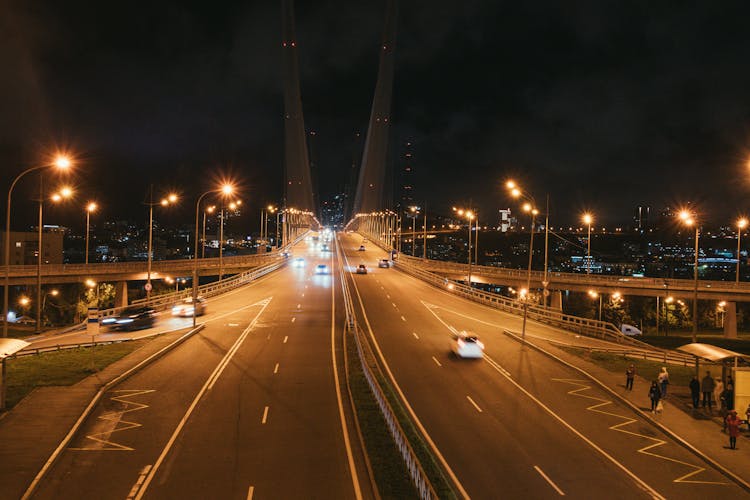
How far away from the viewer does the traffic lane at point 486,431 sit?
48.2 feet

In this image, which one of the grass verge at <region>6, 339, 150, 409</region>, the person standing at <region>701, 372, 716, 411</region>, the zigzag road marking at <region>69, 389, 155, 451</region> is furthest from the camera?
the person standing at <region>701, 372, 716, 411</region>

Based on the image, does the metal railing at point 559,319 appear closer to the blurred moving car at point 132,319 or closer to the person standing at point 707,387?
the person standing at point 707,387

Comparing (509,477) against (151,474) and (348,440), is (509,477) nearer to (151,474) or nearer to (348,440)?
(348,440)

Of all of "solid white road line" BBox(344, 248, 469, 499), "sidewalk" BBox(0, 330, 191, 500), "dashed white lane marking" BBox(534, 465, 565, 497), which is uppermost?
Result: "sidewalk" BBox(0, 330, 191, 500)

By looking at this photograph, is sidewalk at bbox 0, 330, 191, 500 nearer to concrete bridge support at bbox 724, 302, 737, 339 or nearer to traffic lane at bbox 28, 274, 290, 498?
traffic lane at bbox 28, 274, 290, 498

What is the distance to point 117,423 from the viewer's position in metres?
18.1

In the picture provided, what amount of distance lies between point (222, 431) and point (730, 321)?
64.8 meters

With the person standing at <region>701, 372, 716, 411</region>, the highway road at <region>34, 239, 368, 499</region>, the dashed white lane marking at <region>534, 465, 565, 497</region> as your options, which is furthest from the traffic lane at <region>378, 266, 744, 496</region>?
the highway road at <region>34, 239, 368, 499</region>

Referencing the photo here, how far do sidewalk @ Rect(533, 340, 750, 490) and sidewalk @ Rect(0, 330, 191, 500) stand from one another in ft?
56.5

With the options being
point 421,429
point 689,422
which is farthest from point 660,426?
point 421,429

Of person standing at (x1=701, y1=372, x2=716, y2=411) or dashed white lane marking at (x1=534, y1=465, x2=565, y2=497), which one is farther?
person standing at (x1=701, y1=372, x2=716, y2=411)

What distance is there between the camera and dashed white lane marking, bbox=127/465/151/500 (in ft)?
43.0

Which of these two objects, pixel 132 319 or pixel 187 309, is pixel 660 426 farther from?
pixel 187 309

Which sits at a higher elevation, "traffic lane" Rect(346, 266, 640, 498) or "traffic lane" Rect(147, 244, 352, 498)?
"traffic lane" Rect(147, 244, 352, 498)
